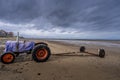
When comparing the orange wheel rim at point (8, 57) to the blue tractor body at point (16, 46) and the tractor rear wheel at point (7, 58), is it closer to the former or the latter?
the tractor rear wheel at point (7, 58)

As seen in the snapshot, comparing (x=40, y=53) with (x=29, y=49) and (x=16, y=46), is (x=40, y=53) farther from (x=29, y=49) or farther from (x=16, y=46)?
(x=16, y=46)

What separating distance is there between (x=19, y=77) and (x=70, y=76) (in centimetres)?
190

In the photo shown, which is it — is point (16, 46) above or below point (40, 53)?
above

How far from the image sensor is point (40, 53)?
7215 millimetres

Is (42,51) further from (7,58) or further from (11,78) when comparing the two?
(11,78)

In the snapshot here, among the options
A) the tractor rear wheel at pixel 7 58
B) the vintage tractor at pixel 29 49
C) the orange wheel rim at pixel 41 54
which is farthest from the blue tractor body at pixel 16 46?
the orange wheel rim at pixel 41 54

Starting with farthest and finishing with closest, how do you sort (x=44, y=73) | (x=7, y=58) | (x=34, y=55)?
1. (x=34, y=55)
2. (x=7, y=58)
3. (x=44, y=73)

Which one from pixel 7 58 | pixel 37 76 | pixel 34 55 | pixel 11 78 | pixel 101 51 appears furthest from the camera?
pixel 101 51

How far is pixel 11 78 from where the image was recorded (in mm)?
4434

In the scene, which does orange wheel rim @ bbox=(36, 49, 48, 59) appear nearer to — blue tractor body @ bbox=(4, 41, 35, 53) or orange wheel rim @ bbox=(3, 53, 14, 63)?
blue tractor body @ bbox=(4, 41, 35, 53)

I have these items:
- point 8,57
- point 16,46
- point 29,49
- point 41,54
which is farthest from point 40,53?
point 8,57

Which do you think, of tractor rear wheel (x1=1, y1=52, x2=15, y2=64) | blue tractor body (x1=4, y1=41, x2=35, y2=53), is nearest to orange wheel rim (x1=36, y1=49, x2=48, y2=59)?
blue tractor body (x1=4, y1=41, x2=35, y2=53)

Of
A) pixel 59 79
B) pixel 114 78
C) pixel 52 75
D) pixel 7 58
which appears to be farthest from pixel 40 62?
pixel 114 78

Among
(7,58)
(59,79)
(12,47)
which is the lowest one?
(59,79)
